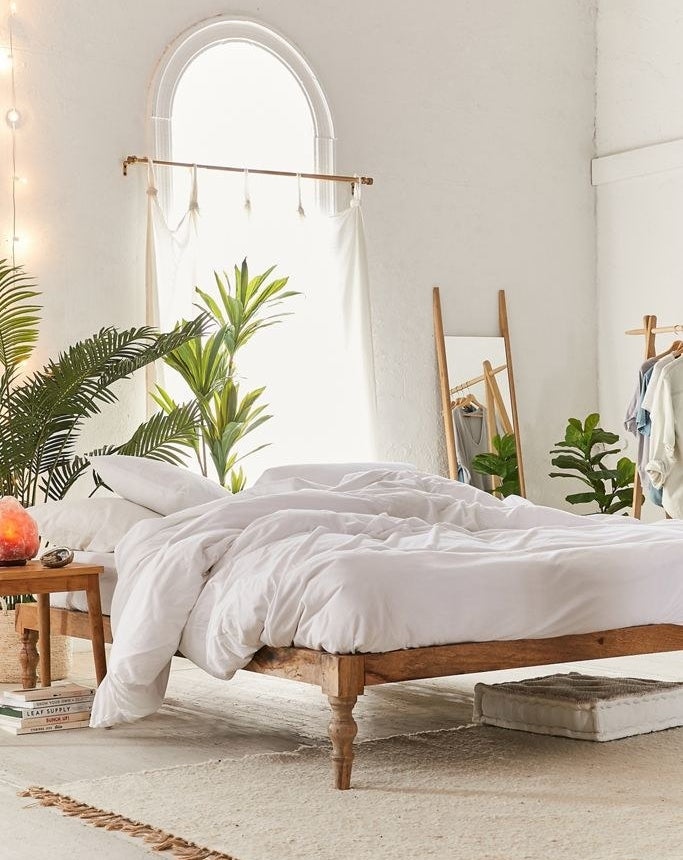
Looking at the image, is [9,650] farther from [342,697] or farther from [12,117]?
[12,117]

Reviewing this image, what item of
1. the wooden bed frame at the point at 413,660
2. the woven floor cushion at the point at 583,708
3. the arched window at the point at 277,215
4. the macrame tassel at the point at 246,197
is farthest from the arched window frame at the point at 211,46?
the wooden bed frame at the point at 413,660

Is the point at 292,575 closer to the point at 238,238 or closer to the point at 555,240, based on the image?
the point at 238,238

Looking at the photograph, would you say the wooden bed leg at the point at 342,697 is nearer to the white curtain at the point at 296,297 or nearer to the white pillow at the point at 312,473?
Answer: the white pillow at the point at 312,473

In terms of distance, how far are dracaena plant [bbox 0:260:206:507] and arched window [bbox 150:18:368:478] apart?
0.95 meters

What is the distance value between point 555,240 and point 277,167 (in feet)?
6.39

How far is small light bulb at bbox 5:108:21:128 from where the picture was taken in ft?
18.9

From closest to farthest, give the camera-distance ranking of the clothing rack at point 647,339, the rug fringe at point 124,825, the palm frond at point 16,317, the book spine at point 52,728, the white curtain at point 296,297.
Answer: the rug fringe at point 124,825, the book spine at point 52,728, the palm frond at point 16,317, the white curtain at point 296,297, the clothing rack at point 647,339

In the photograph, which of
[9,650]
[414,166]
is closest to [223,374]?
[9,650]

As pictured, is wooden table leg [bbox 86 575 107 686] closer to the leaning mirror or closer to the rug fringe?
the rug fringe

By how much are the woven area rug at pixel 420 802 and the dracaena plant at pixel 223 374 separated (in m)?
2.46

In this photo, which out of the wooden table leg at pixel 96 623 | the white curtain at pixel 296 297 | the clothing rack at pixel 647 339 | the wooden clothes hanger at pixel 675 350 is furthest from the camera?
the clothing rack at pixel 647 339

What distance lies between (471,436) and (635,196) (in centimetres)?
185

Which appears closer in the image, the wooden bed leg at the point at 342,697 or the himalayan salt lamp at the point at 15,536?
the wooden bed leg at the point at 342,697

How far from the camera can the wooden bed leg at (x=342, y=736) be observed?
10.2 feet
